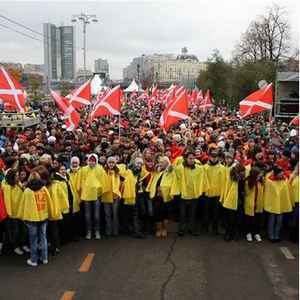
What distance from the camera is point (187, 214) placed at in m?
8.52

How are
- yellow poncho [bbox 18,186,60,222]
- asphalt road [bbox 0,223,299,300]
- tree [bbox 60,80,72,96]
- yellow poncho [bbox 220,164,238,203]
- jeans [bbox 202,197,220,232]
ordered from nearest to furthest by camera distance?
asphalt road [bbox 0,223,299,300]
yellow poncho [bbox 18,186,60,222]
yellow poncho [bbox 220,164,238,203]
jeans [bbox 202,197,220,232]
tree [bbox 60,80,72,96]

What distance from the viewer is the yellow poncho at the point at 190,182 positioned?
27.0ft

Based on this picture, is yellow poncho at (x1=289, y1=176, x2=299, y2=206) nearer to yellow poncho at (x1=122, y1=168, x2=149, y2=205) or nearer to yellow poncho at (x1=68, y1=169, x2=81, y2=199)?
yellow poncho at (x1=122, y1=168, x2=149, y2=205)

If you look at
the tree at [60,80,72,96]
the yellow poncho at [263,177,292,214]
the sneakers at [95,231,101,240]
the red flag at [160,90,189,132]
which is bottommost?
the sneakers at [95,231,101,240]

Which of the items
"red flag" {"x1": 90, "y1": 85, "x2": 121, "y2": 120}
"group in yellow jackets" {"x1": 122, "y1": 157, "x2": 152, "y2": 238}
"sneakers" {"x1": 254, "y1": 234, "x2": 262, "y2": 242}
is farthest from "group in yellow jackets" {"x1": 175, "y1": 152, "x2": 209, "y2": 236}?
"red flag" {"x1": 90, "y1": 85, "x2": 121, "y2": 120}

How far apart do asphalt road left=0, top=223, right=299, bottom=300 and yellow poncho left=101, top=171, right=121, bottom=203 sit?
0.73 meters

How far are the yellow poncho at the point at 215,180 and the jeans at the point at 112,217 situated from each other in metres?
1.64

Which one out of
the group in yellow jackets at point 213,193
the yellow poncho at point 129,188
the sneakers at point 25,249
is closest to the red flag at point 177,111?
the group in yellow jackets at point 213,193

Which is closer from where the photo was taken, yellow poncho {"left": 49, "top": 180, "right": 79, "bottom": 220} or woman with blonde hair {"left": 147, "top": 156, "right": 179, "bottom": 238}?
yellow poncho {"left": 49, "top": 180, "right": 79, "bottom": 220}

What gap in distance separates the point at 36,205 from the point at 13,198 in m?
0.56

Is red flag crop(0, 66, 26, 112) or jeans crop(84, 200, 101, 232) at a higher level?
red flag crop(0, 66, 26, 112)

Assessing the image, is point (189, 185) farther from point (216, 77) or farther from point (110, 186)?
point (216, 77)

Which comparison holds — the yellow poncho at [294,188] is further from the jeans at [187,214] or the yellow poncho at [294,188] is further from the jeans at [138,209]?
the jeans at [138,209]

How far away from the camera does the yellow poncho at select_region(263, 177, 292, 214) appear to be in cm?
792
